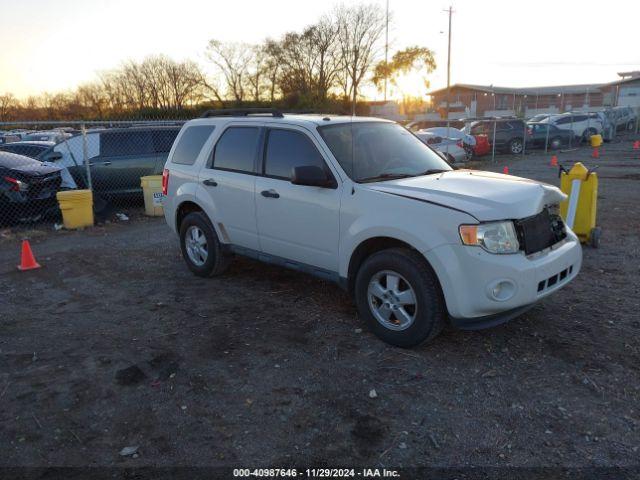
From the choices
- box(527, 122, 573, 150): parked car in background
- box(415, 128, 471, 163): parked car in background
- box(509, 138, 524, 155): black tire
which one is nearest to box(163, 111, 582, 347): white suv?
box(415, 128, 471, 163): parked car in background

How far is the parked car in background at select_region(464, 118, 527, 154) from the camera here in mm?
23188

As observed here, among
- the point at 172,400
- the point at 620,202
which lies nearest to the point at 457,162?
the point at 620,202

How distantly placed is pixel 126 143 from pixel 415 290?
30.4ft

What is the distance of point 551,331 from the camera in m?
4.46

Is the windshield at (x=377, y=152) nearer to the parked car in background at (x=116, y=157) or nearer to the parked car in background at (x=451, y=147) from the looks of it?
the parked car in background at (x=116, y=157)

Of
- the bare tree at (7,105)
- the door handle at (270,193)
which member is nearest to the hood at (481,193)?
the door handle at (270,193)

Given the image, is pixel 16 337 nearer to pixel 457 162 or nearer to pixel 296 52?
pixel 457 162

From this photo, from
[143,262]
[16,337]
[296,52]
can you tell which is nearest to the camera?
[16,337]

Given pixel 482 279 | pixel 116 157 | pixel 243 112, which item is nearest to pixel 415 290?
pixel 482 279

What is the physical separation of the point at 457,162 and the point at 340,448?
16339mm

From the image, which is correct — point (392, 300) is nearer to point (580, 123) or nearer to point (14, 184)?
point (14, 184)

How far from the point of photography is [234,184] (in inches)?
215

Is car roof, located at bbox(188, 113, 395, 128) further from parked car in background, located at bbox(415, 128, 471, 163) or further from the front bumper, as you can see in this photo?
parked car in background, located at bbox(415, 128, 471, 163)

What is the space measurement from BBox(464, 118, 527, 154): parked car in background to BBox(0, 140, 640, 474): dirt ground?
716 inches
